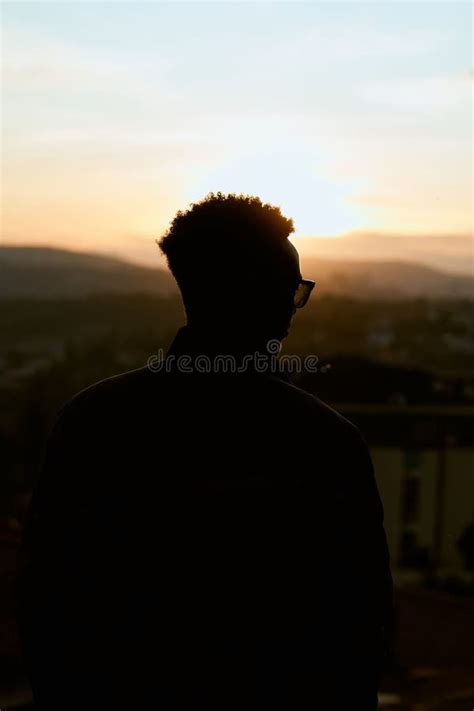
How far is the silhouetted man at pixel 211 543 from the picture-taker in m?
1.71

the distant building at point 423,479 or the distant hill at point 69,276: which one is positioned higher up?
the distant hill at point 69,276

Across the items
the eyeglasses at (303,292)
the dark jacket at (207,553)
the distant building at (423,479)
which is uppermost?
the eyeglasses at (303,292)

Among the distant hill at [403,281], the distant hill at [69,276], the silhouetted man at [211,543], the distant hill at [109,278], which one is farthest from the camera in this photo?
the distant hill at [403,281]

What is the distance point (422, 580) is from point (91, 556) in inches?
1228

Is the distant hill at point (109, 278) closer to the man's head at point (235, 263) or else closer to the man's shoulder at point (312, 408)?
the man's head at point (235, 263)

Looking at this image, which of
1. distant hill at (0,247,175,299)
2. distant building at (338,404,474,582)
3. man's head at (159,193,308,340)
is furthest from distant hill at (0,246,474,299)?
man's head at (159,193,308,340)

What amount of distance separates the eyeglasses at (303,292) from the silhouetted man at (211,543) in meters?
0.06

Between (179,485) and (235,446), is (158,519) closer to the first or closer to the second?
(179,485)

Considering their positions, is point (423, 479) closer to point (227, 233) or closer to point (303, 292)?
point (303, 292)

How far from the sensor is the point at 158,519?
1.73 m

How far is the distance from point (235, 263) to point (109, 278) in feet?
206

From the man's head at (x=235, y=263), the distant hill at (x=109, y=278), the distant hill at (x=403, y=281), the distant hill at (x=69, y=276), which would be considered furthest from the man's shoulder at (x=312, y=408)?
the distant hill at (x=403, y=281)

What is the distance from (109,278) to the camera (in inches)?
2512

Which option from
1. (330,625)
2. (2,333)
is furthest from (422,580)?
(330,625)
